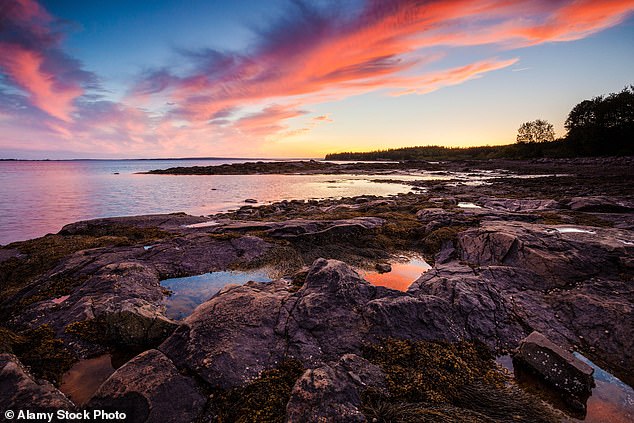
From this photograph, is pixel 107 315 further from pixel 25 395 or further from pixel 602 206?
pixel 602 206

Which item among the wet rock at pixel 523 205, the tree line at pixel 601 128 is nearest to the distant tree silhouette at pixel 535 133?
the tree line at pixel 601 128

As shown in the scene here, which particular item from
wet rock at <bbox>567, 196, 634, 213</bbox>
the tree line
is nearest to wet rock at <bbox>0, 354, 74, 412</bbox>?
wet rock at <bbox>567, 196, 634, 213</bbox>

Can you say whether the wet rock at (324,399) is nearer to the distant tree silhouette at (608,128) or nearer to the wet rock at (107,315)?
the wet rock at (107,315)

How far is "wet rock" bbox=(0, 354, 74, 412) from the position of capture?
3492mm

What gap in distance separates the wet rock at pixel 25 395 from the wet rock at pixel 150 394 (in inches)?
14.8

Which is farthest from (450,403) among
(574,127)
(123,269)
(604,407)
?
(574,127)

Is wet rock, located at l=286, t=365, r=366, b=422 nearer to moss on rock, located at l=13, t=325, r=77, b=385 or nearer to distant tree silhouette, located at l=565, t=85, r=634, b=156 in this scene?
moss on rock, located at l=13, t=325, r=77, b=385

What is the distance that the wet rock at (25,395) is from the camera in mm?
3492

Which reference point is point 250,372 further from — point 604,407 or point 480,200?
point 480,200

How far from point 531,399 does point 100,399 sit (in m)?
6.13

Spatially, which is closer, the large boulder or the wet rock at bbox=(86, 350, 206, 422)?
the wet rock at bbox=(86, 350, 206, 422)

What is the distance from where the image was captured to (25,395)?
11.7 ft

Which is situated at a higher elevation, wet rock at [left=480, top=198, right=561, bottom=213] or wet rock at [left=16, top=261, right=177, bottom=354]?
wet rock at [left=16, top=261, right=177, bottom=354]

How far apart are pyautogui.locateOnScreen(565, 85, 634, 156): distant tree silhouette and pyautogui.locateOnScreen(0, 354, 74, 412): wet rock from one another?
95.8 metres
